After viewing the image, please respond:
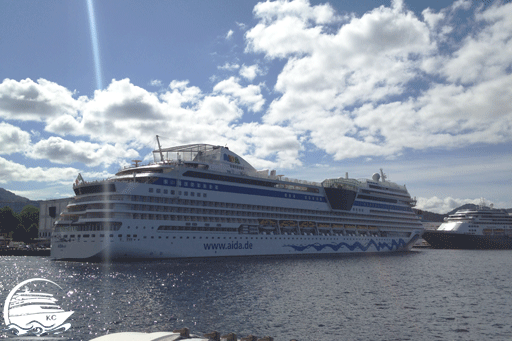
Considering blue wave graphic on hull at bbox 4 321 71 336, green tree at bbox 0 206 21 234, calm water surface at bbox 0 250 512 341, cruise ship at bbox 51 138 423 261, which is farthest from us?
green tree at bbox 0 206 21 234

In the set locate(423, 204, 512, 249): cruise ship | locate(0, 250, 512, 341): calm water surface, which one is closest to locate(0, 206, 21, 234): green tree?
locate(0, 250, 512, 341): calm water surface

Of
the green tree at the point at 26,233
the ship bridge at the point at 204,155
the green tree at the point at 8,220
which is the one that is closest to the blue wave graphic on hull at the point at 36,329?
the ship bridge at the point at 204,155

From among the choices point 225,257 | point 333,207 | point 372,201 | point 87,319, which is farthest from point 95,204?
point 372,201

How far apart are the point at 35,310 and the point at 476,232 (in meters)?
146

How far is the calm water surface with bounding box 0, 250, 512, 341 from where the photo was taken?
21625 millimetres

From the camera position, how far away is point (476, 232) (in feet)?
438

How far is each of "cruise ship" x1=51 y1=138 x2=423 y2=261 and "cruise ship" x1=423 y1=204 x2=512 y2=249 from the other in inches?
2118

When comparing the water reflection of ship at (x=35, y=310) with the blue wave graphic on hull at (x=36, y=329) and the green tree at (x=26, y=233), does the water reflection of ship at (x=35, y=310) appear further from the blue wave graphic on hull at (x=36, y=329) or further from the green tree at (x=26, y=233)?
the green tree at (x=26, y=233)

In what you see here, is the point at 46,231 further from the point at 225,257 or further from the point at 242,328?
the point at 242,328

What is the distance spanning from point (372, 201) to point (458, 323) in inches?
2840

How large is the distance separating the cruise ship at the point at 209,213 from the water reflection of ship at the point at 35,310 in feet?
62.2

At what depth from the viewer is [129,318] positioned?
2330cm

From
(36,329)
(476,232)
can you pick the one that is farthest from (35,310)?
(476,232)

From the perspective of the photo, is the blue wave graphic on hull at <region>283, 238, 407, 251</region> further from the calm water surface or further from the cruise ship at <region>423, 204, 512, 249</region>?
the cruise ship at <region>423, 204, 512, 249</region>
